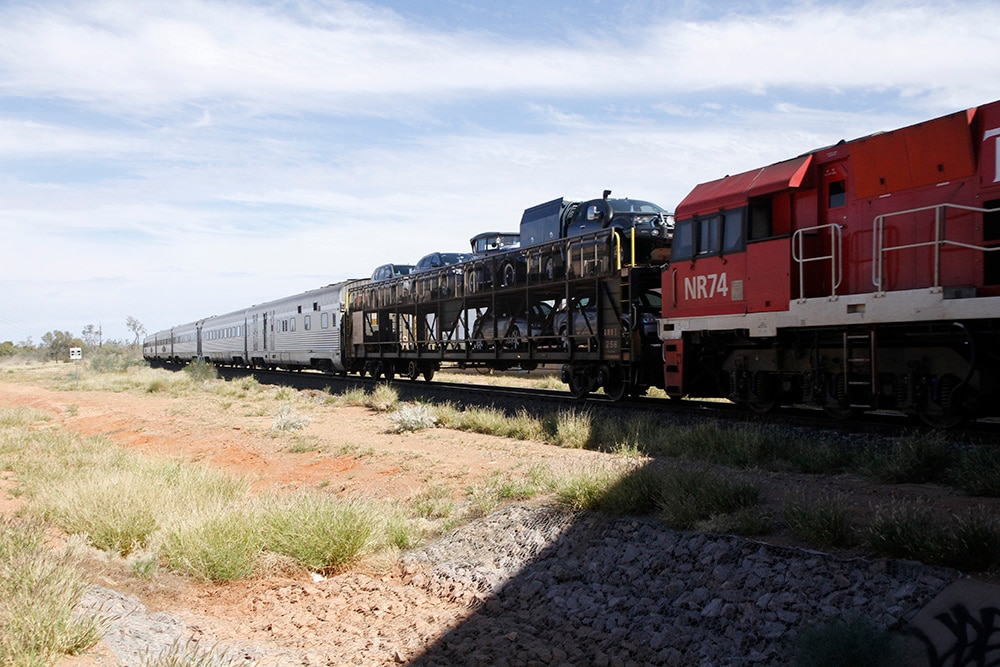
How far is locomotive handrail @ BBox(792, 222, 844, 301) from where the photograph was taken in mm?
10430

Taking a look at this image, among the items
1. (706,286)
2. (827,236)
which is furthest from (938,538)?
(706,286)

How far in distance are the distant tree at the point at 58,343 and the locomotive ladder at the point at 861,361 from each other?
11229cm

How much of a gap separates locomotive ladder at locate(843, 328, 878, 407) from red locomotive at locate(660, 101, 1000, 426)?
2 centimetres

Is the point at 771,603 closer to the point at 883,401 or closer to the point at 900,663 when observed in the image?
the point at 900,663

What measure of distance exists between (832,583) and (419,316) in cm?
1976

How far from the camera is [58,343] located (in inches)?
4311

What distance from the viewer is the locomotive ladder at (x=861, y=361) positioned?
1007 cm

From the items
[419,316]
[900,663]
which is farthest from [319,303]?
[900,663]

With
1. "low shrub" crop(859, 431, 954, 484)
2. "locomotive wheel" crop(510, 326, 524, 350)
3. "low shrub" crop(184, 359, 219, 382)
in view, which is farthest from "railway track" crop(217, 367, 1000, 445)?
"low shrub" crop(184, 359, 219, 382)

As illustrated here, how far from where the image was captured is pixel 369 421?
57.5 ft

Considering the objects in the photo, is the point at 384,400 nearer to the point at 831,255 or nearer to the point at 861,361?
the point at 831,255

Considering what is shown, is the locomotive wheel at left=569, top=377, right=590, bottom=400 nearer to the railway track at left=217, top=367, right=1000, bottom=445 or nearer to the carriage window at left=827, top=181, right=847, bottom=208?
the railway track at left=217, top=367, right=1000, bottom=445

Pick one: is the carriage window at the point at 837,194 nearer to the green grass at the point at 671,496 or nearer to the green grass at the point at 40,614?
the green grass at the point at 671,496

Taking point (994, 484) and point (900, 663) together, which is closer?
point (900, 663)
